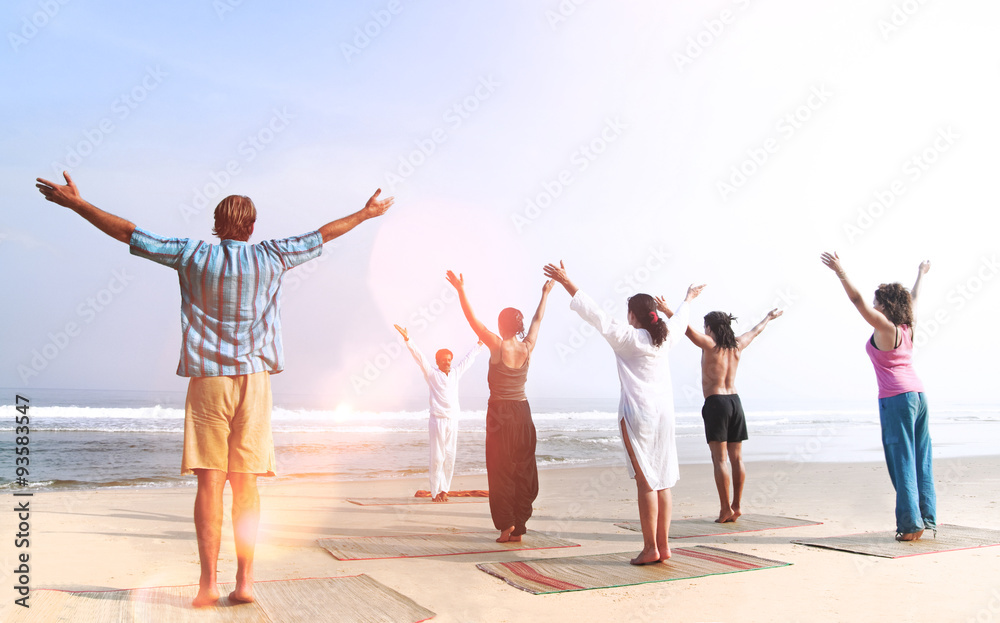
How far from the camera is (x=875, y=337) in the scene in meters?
6.30

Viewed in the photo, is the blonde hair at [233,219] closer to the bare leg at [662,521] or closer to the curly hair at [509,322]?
the curly hair at [509,322]

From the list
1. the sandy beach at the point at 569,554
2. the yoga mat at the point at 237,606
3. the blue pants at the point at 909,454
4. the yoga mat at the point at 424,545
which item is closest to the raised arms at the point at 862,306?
the blue pants at the point at 909,454

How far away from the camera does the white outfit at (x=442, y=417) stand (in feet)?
31.3

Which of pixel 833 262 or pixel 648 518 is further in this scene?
pixel 833 262

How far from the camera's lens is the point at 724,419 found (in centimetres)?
736

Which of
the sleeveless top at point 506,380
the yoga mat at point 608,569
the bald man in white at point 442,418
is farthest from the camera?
the bald man in white at point 442,418

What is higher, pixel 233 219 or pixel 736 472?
pixel 233 219

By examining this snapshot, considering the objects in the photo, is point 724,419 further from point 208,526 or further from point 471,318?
point 208,526

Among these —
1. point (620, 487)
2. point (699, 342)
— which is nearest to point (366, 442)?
point (620, 487)

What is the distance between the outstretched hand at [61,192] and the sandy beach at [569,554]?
90.5 inches

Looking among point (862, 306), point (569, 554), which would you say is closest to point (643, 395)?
point (569, 554)

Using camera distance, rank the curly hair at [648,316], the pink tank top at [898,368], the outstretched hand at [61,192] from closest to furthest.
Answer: the outstretched hand at [61,192], the curly hair at [648,316], the pink tank top at [898,368]

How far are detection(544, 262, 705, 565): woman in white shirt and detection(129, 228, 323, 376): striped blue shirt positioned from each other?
2.26 m

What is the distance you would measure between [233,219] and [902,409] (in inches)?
233
